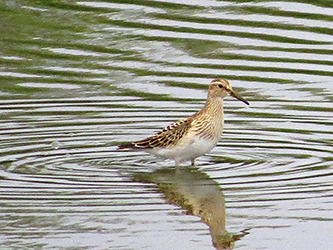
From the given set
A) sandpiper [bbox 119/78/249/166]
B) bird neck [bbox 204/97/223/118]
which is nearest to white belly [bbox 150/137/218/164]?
sandpiper [bbox 119/78/249/166]

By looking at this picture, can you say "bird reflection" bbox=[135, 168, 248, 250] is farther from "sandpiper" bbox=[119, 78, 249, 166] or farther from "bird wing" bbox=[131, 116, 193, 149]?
"bird wing" bbox=[131, 116, 193, 149]

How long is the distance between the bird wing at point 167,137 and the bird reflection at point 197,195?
0.34m

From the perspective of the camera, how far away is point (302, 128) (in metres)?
16.2

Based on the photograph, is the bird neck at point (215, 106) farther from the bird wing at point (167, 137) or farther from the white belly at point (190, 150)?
the white belly at point (190, 150)

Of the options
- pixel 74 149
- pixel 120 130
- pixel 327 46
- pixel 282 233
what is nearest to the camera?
pixel 282 233

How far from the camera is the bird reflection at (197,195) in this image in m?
11.4

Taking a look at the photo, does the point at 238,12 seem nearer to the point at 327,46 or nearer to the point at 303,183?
the point at 327,46

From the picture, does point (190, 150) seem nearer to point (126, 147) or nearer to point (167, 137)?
point (167, 137)

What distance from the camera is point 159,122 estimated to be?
55.1 feet

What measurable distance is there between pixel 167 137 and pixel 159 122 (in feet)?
6.58

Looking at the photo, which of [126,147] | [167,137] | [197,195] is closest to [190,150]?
[167,137]

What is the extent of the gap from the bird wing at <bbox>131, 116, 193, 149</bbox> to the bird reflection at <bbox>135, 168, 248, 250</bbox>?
337mm

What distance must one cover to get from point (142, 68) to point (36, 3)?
13.3 feet

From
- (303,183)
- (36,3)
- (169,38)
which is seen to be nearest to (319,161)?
(303,183)
